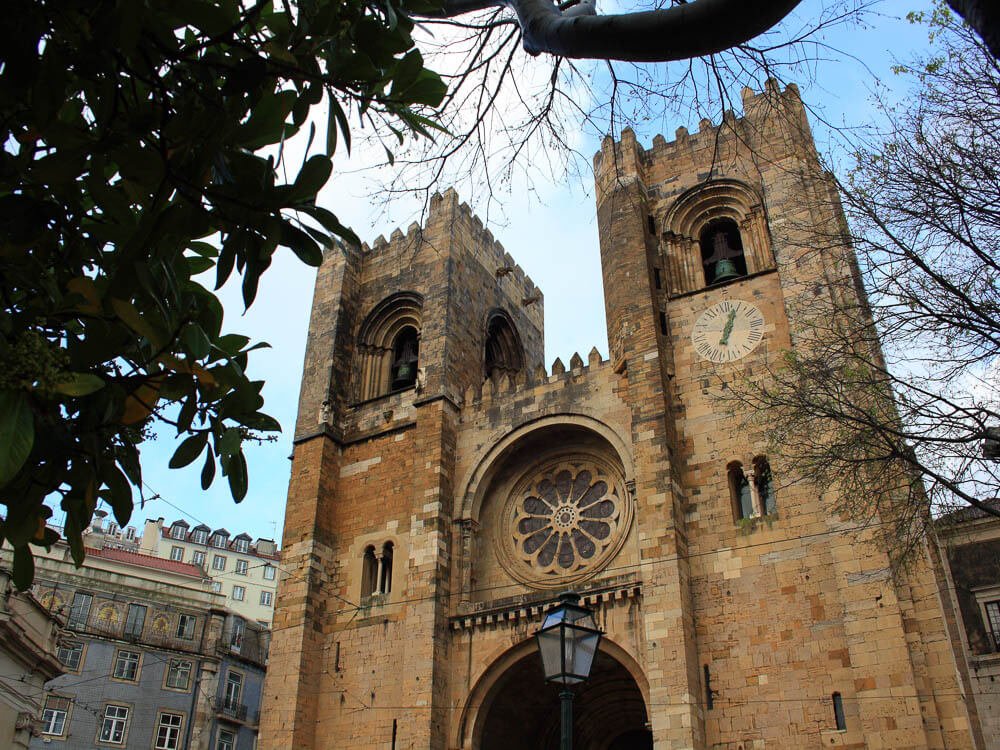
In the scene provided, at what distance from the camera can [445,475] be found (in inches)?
755

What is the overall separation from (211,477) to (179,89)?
163cm

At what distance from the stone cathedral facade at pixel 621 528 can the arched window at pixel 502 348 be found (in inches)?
66.4

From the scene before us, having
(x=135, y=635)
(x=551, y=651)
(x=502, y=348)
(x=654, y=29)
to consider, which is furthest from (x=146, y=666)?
(x=654, y=29)

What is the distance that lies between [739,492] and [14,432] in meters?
14.7

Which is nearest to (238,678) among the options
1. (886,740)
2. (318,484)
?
(318,484)

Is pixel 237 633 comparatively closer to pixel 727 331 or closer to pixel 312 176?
pixel 727 331

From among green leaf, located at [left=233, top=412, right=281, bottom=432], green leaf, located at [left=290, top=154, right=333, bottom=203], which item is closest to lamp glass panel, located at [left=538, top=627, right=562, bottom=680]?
green leaf, located at [left=233, top=412, right=281, bottom=432]

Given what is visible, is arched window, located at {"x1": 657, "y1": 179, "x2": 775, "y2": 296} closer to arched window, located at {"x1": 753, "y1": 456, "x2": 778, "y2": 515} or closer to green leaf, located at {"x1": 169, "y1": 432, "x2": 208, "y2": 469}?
arched window, located at {"x1": 753, "y1": 456, "x2": 778, "y2": 515}

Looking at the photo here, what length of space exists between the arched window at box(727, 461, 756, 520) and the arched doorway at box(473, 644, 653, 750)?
3.58 metres

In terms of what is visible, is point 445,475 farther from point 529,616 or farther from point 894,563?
point 894,563

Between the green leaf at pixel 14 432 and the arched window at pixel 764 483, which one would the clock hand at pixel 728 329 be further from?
the green leaf at pixel 14 432

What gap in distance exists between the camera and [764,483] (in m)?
15.9

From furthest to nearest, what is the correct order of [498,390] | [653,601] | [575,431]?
[498,390], [575,431], [653,601]

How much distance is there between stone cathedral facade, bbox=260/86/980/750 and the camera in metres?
13.8
